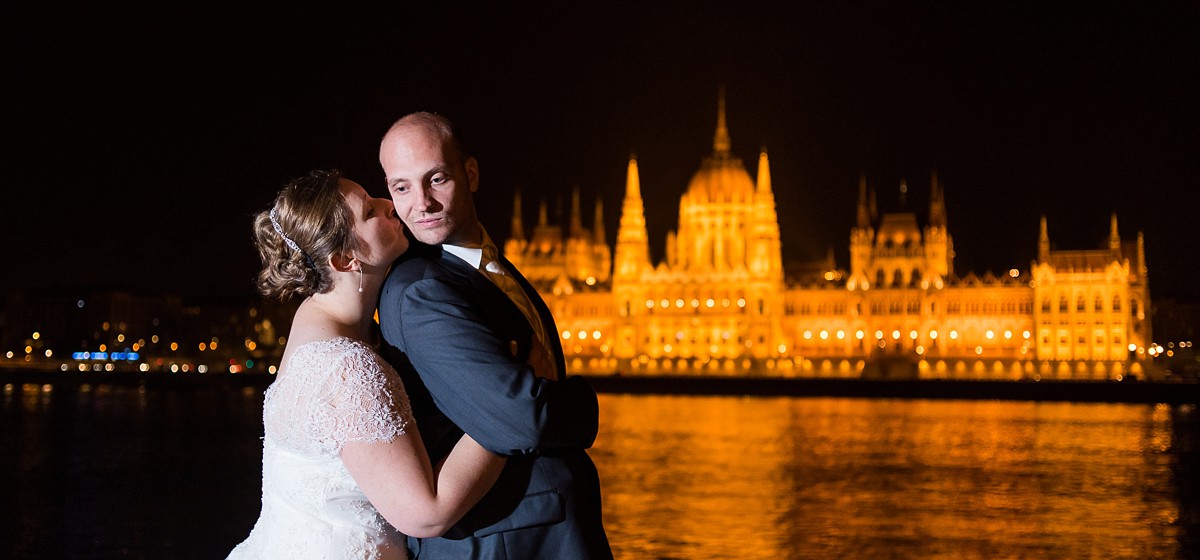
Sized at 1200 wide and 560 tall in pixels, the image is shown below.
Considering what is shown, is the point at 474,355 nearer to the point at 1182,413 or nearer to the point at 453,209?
the point at 453,209

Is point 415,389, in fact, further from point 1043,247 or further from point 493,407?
point 1043,247

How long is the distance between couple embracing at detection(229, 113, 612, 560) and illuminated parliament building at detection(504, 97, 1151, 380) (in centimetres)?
→ 6673

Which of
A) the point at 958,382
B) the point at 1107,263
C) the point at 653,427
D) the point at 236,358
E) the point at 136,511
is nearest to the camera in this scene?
the point at 136,511

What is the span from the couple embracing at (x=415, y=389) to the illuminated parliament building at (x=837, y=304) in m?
66.7

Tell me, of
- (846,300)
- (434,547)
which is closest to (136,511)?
(434,547)

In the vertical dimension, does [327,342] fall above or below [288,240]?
below

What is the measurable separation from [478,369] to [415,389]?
1.01 feet

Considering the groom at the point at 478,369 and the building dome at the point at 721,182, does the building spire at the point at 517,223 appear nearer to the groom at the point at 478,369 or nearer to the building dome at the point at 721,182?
the building dome at the point at 721,182

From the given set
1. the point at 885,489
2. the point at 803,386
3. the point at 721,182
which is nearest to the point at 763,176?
the point at 721,182

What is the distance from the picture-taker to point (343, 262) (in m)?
3.17

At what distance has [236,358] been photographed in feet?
295

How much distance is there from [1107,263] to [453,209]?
8101 centimetres

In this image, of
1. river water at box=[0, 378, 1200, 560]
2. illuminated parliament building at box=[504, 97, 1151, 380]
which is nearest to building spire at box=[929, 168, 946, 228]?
illuminated parliament building at box=[504, 97, 1151, 380]

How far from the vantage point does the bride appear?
Result: 2.92 meters
